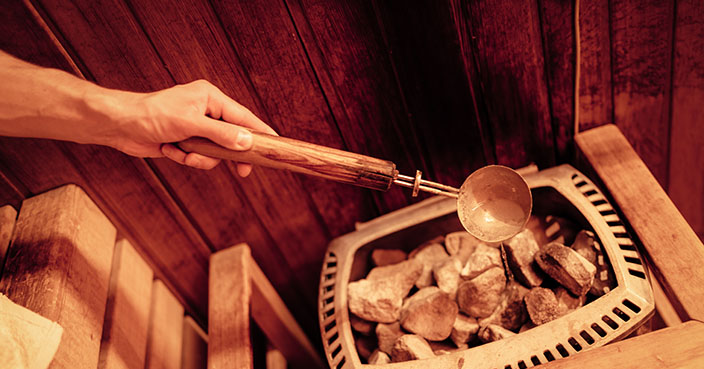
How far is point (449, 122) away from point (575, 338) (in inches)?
29.8

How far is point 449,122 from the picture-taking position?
1544mm

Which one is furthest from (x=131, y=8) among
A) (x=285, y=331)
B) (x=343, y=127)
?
(x=285, y=331)

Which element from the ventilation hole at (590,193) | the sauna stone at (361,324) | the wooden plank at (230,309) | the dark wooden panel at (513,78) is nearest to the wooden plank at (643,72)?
the dark wooden panel at (513,78)

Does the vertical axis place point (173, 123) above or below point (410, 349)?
above

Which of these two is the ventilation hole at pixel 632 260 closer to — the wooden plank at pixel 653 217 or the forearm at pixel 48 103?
Answer: the wooden plank at pixel 653 217

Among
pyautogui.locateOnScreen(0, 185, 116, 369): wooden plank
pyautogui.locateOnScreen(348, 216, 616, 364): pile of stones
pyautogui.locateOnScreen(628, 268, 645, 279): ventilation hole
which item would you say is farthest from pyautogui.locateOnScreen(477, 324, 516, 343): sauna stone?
pyautogui.locateOnScreen(0, 185, 116, 369): wooden plank

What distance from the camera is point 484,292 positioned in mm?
1354

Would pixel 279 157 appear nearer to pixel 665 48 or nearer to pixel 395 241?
pixel 395 241

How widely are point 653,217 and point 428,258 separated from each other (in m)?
0.66

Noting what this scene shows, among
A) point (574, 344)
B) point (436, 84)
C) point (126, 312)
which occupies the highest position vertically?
point (436, 84)

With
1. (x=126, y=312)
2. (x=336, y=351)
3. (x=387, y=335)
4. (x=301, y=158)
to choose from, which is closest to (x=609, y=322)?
(x=387, y=335)

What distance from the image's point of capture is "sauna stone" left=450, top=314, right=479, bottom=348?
4.48 feet

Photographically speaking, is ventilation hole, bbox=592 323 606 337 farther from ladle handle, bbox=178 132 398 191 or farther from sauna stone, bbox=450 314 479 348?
ladle handle, bbox=178 132 398 191

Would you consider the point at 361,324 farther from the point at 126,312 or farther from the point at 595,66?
the point at 595,66
